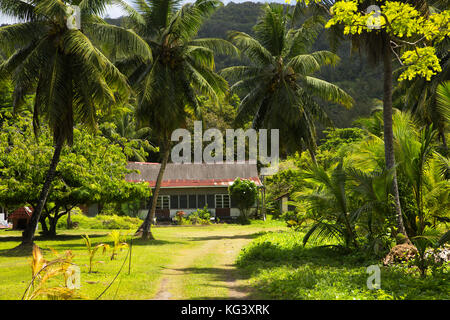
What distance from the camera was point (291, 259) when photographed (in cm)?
1184

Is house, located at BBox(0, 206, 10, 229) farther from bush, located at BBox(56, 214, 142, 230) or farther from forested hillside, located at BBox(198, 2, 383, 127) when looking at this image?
forested hillside, located at BBox(198, 2, 383, 127)

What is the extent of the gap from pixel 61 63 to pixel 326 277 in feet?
34.6

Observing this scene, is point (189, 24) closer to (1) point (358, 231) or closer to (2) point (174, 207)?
(1) point (358, 231)

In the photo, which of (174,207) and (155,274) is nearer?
(155,274)

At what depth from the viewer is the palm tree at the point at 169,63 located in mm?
18766

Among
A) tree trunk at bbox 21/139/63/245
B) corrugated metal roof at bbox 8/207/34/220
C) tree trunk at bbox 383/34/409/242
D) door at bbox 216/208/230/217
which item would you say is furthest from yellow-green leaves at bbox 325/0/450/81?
door at bbox 216/208/230/217

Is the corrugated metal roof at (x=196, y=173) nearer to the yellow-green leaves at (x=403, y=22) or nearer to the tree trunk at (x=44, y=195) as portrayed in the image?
the tree trunk at (x=44, y=195)

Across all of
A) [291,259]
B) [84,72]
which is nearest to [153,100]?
[84,72]

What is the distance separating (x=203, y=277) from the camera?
401 inches

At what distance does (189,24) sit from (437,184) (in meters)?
12.1

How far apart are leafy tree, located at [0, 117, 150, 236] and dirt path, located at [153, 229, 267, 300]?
5.67 metres

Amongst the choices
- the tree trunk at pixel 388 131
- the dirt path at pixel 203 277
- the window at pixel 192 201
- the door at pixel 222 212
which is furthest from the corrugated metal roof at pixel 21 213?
the tree trunk at pixel 388 131

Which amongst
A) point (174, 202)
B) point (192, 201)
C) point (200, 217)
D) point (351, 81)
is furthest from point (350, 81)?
point (200, 217)

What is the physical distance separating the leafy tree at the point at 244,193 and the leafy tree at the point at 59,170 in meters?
11.4
